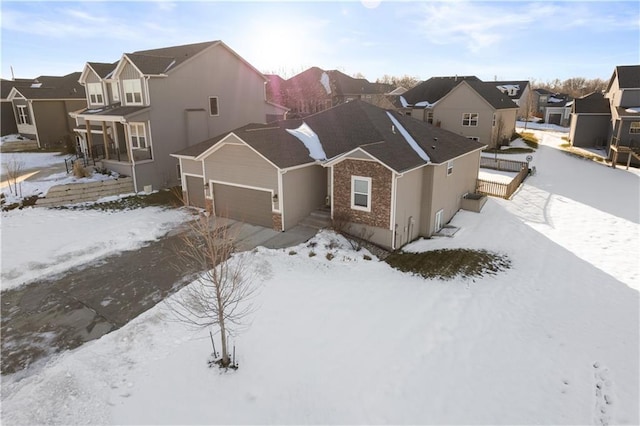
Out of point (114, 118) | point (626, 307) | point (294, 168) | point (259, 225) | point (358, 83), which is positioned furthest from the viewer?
point (358, 83)

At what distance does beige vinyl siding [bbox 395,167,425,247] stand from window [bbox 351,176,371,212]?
4.47 ft

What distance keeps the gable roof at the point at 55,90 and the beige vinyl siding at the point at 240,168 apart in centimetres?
2635

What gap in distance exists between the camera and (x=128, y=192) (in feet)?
79.5

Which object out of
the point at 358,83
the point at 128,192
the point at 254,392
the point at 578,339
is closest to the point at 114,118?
the point at 128,192

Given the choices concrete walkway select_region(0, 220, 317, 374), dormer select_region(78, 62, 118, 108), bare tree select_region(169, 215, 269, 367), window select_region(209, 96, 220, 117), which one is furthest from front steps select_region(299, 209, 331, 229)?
dormer select_region(78, 62, 118, 108)

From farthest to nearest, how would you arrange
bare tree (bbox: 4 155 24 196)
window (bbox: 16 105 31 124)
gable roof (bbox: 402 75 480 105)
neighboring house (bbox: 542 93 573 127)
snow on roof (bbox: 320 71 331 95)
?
1. neighboring house (bbox: 542 93 573 127)
2. snow on roof (bbox: 320 71 331 95)
3. gable roof (bbox: 402 75 480 105)
4. window (bbox: 16 105 31 124)
5. bare tree (bbox: 4 155 24 196)

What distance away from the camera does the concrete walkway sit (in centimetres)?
1075

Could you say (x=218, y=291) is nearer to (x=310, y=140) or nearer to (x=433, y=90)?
(x=310, y=140)

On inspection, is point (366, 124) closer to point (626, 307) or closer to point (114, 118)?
point (626, 307)

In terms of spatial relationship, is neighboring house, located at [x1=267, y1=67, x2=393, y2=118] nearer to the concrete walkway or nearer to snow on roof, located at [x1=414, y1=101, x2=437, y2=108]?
snow on roof, located at [x1=414, y1=101, x2=437, y2=108]

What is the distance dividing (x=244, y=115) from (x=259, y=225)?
14611 mm

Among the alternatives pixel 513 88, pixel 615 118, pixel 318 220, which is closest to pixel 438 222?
pixel 318 220

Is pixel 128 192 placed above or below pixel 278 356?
above

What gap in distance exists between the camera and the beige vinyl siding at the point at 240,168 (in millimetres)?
18391
